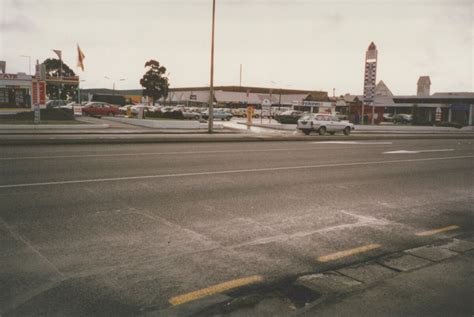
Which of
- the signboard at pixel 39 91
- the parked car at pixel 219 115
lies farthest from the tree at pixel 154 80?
the signboard at pixel 39 91

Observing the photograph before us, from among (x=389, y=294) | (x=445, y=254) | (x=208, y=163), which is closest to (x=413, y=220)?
(x=445, y=254)

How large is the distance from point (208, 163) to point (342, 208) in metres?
6.03

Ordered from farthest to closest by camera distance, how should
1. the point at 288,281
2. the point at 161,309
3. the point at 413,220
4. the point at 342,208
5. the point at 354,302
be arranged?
1. the point at 342,208
2. the point at 413,220
3. the point at 288,281
4. the point at 354,302
5. the point at 161,309

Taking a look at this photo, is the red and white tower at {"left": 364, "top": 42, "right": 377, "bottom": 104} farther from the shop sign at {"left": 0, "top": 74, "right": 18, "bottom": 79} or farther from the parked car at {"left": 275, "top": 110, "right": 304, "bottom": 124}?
the shop sign at {"left": 0, "top": 74, "right": 18, "bottom": 79}

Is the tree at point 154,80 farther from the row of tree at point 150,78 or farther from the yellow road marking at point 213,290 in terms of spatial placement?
the yellow road marking at point 213,290

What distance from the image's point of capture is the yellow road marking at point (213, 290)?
4.06m

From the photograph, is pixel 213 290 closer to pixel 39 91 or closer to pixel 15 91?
pixel 39 91

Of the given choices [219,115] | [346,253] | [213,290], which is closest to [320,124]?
[219,115]

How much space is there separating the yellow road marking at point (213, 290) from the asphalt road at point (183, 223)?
0.11ft

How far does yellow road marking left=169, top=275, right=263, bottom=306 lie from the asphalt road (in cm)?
3

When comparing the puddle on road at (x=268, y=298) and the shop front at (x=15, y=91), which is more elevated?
the shop front at (x=15, y=91)

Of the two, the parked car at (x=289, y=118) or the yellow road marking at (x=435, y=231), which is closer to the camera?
the yellow road marking at (x=435, y=231)

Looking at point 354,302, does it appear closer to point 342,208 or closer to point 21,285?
point 21,285

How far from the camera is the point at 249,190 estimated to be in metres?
9.25
